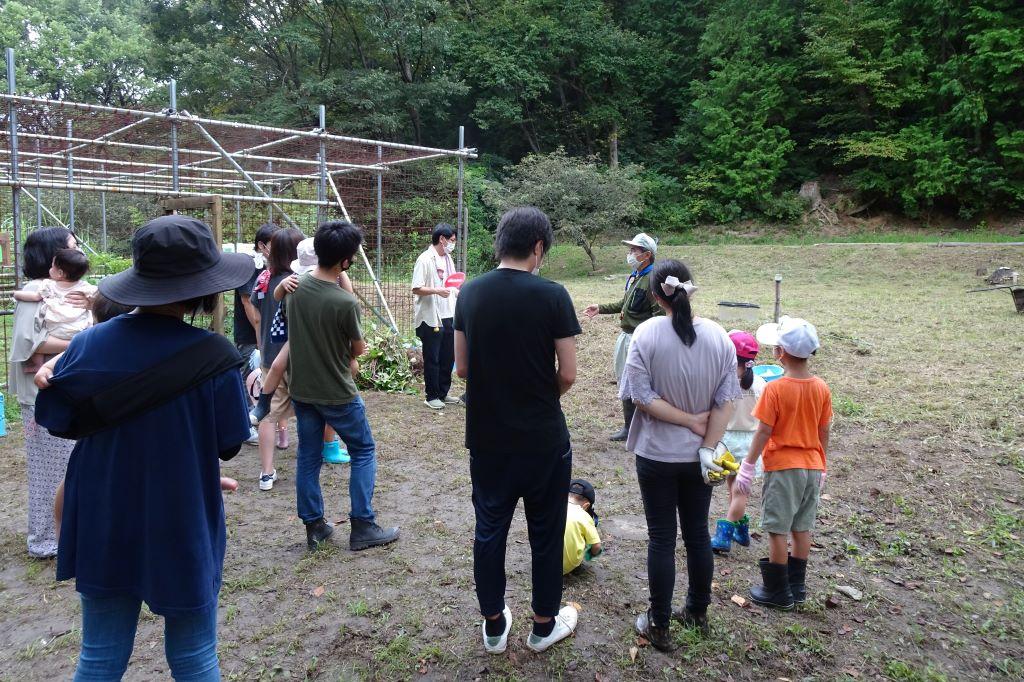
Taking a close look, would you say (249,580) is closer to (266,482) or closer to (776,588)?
(266,482)

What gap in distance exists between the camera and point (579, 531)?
3.41 metres

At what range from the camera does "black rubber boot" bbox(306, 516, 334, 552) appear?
12.2 ft

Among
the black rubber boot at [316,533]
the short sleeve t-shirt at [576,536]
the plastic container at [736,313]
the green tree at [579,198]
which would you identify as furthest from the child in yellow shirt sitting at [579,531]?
the green tree at [579,198]

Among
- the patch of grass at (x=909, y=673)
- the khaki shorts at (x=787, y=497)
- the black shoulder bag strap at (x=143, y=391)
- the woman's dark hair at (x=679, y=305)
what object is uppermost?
the woman's dark hair at (x=679, y=305)

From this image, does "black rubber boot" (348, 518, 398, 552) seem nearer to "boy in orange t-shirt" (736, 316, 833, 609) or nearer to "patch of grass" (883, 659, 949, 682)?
"boy in orange t-shirt" (736, 316, 833, 609)

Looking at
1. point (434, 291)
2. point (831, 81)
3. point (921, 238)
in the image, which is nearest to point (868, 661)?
point (434, 291)

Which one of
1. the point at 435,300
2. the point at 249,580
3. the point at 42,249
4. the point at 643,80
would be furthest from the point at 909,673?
the point at 643,80

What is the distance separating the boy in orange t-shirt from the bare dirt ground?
0.38m

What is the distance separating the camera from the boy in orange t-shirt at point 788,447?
122 inches

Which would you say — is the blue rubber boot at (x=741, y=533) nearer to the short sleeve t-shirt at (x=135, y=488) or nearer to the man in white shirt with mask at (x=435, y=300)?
the short sleeve t-shirt at (x=135, y=488)

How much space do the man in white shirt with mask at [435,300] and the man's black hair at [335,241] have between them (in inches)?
112

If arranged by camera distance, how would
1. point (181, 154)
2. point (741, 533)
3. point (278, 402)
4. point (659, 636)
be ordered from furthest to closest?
point (181, 154)
point (278, 402)
point (741, 533)
point (659, 636)

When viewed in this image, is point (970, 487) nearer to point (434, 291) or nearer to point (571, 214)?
point (434, 291)

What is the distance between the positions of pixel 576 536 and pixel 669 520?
0.70 metres
